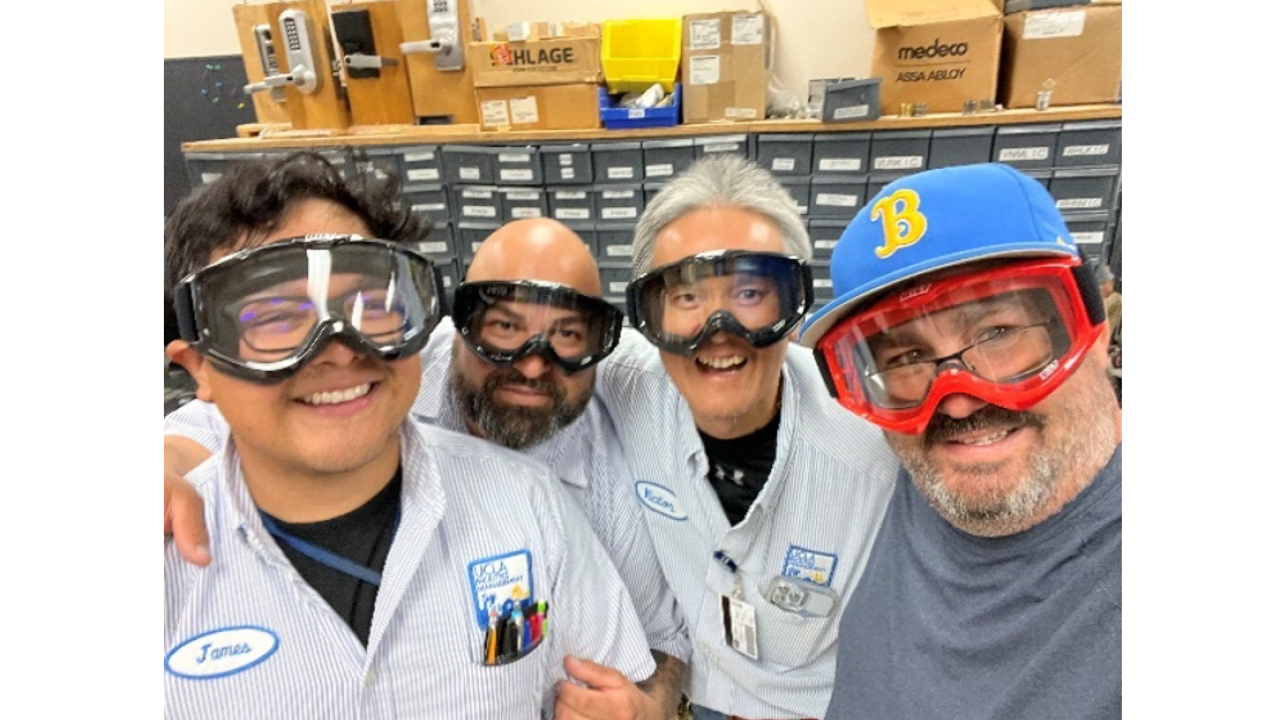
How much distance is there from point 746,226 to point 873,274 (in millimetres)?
526

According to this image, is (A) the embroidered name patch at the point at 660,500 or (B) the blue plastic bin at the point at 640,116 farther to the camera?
(B) the blue plastic bin at the point at 640,116

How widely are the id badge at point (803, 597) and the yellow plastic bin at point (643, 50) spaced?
2541mm

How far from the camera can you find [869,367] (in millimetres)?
1157

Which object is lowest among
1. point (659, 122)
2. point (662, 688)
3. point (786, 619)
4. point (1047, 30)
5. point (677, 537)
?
point (662, 688)

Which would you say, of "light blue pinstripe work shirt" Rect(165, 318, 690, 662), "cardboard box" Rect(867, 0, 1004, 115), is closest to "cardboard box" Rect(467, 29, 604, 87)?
"cardboard box" Rect(867, 0, 1004, 115)

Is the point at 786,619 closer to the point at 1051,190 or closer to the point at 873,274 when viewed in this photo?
the point at 873,274

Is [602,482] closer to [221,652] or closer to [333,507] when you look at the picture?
[333,507]

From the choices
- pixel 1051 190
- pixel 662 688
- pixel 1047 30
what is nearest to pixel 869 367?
pixel 662 688

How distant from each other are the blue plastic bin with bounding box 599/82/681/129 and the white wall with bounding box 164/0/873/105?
1040 mm

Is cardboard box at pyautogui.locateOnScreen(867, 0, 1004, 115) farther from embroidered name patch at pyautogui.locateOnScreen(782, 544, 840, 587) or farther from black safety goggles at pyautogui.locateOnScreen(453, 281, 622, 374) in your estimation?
embroidered name patch at pyautogui.locateOnScreen(782, 544, 840, 587)

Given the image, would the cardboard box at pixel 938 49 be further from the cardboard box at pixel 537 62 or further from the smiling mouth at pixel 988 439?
the smiling mouth at pixel 988 439

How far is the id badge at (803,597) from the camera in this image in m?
1.49

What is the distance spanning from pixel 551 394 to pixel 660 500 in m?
0.39

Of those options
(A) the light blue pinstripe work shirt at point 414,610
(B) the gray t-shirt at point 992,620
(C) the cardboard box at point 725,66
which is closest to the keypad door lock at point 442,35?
(C) the cardboard box at point 725,66
